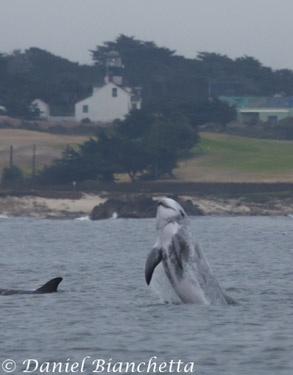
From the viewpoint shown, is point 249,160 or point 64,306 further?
point 249,160

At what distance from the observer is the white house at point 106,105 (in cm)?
18450

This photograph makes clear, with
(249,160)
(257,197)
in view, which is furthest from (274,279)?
(249,160)

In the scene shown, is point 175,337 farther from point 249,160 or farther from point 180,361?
point 249,160

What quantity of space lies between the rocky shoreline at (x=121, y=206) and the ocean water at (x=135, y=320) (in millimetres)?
59982

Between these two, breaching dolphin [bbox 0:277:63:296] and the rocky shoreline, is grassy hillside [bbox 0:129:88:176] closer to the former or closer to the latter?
the rocky shoreline

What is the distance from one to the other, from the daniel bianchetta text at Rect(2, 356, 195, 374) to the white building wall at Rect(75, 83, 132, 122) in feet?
532

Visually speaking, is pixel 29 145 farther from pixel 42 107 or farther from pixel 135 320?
pixel 135 320

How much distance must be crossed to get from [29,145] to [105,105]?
3053 cm

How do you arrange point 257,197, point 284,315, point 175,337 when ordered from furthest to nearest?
point 257,197
point 284,315
point 175,337

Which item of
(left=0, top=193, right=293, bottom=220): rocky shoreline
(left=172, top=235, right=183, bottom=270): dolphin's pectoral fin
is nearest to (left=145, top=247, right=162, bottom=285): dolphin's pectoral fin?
(left=172, top=235, right=183, bottom=270): dolphin's pectoral fin

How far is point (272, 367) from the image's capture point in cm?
2244

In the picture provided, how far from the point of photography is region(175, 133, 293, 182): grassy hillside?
139 m

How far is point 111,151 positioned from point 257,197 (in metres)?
21.5

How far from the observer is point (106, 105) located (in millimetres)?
185125
